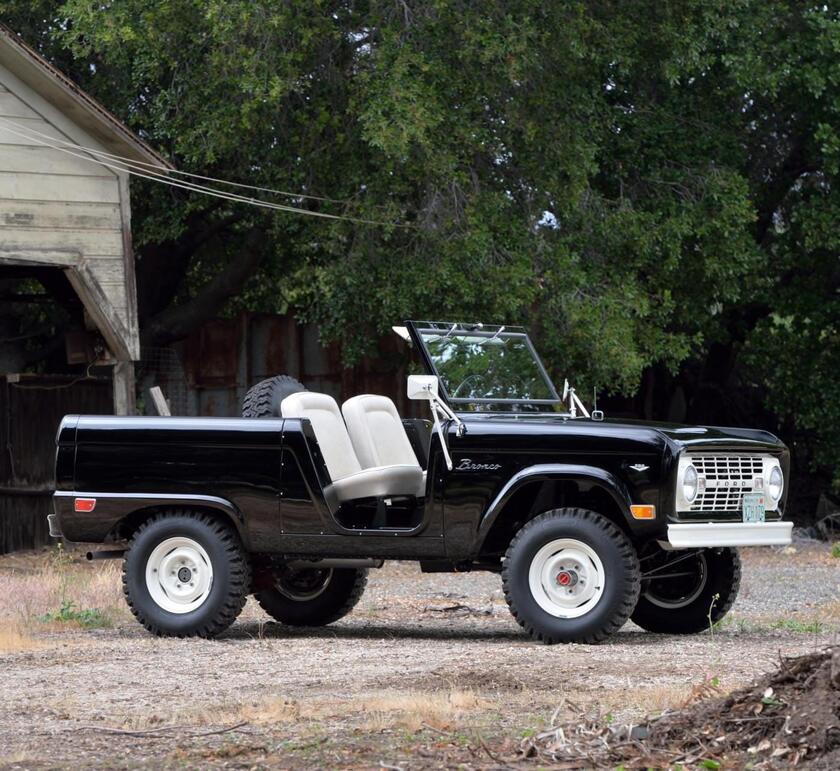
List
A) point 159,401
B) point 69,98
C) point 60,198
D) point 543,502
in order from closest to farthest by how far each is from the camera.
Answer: point 543,502 < point 159,401 < point 69,98 < point 60,198

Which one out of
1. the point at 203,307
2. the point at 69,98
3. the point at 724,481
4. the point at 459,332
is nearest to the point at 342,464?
the point at 459,332

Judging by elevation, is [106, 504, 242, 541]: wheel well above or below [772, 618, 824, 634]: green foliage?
above

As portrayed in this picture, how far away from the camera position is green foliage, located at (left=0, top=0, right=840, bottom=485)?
59.9 ft

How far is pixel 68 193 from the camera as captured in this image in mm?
18359

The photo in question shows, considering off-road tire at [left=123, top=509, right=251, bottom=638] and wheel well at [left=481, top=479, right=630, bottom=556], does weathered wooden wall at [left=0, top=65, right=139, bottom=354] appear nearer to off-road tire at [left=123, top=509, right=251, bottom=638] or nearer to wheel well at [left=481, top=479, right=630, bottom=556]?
off-road tire at [left=123, top=509, right=251, bottom=638]

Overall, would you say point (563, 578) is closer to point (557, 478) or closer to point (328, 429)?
point (557, 478)

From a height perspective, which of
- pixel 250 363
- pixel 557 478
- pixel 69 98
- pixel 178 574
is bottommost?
pixel 178 574

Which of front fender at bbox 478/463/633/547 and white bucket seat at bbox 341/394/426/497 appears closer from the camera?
front fender at bbox 478/463/633/547

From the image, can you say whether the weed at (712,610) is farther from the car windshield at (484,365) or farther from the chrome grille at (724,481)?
the car windshield at (484,365)

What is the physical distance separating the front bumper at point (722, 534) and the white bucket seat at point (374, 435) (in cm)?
211

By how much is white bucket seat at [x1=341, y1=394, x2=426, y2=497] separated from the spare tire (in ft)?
1.40

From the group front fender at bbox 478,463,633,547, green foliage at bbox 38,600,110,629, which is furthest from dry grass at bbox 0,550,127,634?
front fender at bbox 478,463,633,547

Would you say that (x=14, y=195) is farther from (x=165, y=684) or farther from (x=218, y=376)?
(x=165, y=684)

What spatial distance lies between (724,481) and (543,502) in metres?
1.25
